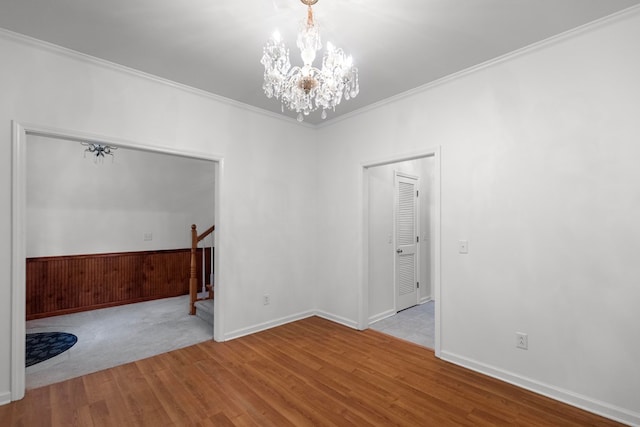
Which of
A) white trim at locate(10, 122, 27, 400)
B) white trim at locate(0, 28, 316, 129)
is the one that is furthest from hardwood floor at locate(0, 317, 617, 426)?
white trim at locate(0, 28, 316, 129)

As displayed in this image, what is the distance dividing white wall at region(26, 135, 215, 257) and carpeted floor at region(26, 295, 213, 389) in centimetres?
109

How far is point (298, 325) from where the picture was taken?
3.96m

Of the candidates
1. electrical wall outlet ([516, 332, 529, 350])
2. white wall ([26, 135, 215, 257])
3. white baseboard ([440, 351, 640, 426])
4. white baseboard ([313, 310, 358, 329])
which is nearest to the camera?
white baseboard ([440, 351, 640, 426])

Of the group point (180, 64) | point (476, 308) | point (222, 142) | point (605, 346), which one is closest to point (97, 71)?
point (180, 64)

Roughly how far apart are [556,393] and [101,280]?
19.9 feet

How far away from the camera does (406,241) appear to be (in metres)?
4.75

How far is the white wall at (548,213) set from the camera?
6.78ft

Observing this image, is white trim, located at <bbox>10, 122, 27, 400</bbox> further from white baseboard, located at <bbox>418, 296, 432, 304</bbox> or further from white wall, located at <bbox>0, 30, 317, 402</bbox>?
white baseboard, located at <bbox>418, 296, 432, 304</bbox>

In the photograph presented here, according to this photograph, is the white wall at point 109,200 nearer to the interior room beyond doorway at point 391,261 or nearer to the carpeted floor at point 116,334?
the carpeted floor at point 116,334

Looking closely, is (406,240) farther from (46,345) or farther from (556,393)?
(46,345)

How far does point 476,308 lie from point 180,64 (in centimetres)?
367

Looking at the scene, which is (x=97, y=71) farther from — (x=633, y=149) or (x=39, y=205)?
(x=633, y=149)

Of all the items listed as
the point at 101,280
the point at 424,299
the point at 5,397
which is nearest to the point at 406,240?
the point at 424,299

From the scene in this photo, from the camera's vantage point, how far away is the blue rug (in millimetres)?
3018
